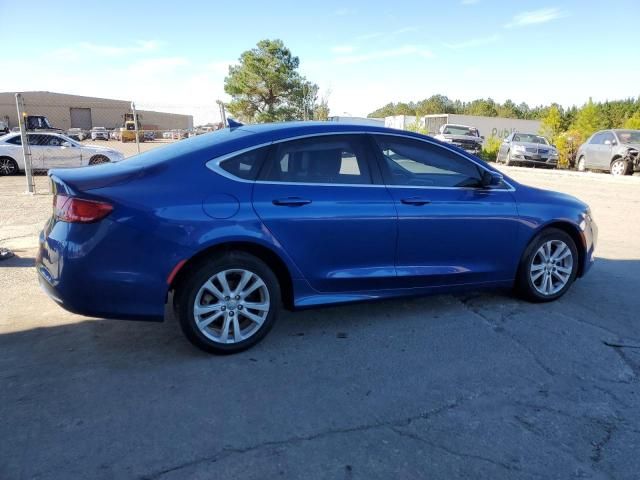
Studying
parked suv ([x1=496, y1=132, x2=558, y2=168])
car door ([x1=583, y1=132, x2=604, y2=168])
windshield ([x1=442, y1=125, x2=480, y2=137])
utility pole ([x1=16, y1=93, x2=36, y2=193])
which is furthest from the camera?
windshield ([x1=442, y1=125, x2=480, y2=137])

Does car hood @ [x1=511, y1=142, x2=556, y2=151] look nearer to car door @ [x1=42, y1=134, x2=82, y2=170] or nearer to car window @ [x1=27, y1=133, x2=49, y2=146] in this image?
car door @ [x1=42, y1=134, x2=82, y2=170]

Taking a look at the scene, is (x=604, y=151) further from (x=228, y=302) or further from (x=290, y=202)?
(x=228, y=302)

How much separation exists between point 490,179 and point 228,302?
246cm

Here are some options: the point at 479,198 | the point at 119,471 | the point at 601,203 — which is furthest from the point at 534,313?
the point at 601,203

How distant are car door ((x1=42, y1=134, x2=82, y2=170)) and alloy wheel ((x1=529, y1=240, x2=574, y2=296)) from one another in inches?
595

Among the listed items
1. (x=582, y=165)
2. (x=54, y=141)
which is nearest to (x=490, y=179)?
(x=54, y=141)

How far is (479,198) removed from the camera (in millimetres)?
4371

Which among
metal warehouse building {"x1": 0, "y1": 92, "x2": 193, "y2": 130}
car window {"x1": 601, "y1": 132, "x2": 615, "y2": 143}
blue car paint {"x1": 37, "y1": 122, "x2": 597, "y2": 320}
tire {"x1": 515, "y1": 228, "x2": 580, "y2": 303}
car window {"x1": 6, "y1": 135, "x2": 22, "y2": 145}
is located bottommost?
tire {"x1": 515, "y1": 228, "x2": 580, "y2": 303}

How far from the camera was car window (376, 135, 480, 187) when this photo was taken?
4156 mm

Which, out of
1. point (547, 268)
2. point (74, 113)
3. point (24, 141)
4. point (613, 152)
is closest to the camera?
point (547, 268)

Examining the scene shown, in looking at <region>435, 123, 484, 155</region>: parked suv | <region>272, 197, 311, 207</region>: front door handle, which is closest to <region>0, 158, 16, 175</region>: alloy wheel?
<region>272, 197, 311, 207</region>: front door handle

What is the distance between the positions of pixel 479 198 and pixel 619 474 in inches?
95.6

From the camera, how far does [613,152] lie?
727 inches

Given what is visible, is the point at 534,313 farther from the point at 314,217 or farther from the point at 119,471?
the point at 119,471
